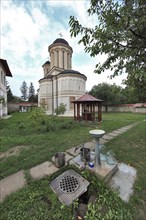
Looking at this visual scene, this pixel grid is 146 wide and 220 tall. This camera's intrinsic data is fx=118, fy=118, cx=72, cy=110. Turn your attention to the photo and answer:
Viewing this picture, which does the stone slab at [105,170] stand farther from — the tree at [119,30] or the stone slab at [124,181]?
the tree at [119,30]

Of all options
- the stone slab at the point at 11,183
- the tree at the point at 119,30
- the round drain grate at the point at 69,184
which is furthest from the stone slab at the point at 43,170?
the tree at the point at 119,30

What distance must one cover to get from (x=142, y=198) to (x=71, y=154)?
2166 mm

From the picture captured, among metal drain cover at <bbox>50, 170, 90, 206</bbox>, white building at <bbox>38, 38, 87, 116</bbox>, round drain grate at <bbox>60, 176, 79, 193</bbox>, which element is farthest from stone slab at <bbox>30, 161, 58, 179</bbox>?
white building at <bbox>38, 38, 87, 116</bbox>

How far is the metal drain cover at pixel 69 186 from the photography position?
6.71ft

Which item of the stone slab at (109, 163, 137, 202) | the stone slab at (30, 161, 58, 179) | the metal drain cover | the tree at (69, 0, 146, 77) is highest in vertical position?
the tree at (69, 0, 146, 77)

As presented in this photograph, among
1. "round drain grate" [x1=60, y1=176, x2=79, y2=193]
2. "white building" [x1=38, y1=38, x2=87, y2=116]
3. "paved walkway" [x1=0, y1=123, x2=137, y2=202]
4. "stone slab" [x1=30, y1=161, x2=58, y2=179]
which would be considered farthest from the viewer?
"white building" [x1=38, y1=38, x2=87, y2=116]

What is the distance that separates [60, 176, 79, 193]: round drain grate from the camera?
7.13 feet

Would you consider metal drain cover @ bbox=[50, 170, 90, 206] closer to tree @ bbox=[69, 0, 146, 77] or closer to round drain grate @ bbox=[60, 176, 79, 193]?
round drain grate @ bbox=[60, 176, 79, 193]

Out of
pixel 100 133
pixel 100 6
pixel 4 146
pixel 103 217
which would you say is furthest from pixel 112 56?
pixel 4 146

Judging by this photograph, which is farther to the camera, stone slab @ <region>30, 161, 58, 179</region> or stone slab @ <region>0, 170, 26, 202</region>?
stone slab @ <region>30, 161, 58, 179</region>

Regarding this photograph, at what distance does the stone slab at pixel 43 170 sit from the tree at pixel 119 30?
10.3ft

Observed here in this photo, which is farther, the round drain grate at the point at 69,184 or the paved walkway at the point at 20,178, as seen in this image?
the paved walkway at the point at 20,178

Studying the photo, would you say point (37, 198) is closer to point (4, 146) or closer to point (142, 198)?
point (142, 198)

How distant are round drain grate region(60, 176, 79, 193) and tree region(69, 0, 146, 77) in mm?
2785
